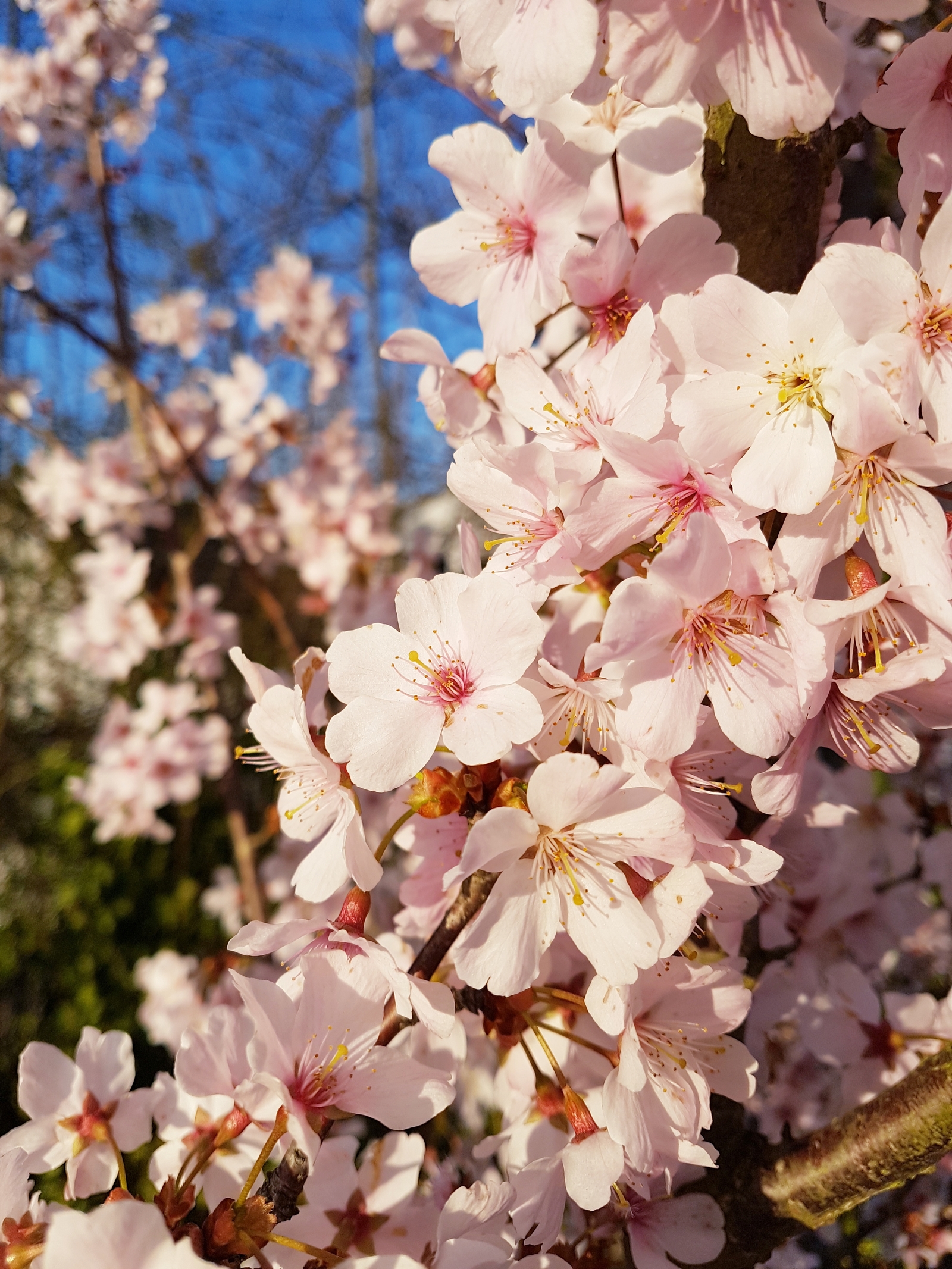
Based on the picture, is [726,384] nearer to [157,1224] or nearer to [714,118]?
[714,118]

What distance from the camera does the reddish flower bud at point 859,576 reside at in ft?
2.18

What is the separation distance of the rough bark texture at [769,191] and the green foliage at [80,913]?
140 inches

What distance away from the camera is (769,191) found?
0.80m

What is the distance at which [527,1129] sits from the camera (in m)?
0.90

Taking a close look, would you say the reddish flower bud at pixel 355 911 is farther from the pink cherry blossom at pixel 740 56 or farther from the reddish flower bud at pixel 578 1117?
the pink cherry blossom at pixel 740 56

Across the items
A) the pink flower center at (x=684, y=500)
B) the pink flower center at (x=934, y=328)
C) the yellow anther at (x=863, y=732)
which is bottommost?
the yellow anther at (x=863, y=732)

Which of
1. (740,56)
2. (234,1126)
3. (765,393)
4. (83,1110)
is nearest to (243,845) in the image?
(83,1110)

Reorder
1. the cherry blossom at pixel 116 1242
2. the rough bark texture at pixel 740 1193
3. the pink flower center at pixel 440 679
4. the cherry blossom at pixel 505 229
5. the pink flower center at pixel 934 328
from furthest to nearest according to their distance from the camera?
the rough bark texture at pixel 740 1193 < the cherry blossom at pixel 505 229 < the pink flower center at pixel 440 679 < the pink flower center at pixel 934 328 < the cherry blossom at pixel 116 1242

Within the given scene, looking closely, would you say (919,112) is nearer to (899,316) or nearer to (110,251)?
(899,316)

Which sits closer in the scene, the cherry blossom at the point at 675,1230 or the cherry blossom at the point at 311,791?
the cherry blossom at the point at 311,791

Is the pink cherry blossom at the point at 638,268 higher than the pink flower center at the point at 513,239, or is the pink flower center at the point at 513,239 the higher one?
the pink flower center at the point at 513,239

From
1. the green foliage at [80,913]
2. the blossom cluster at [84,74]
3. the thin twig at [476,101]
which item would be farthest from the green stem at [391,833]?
the green foliage at [80,913]

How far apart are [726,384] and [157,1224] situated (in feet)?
2.22

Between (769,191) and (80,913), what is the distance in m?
4.20
